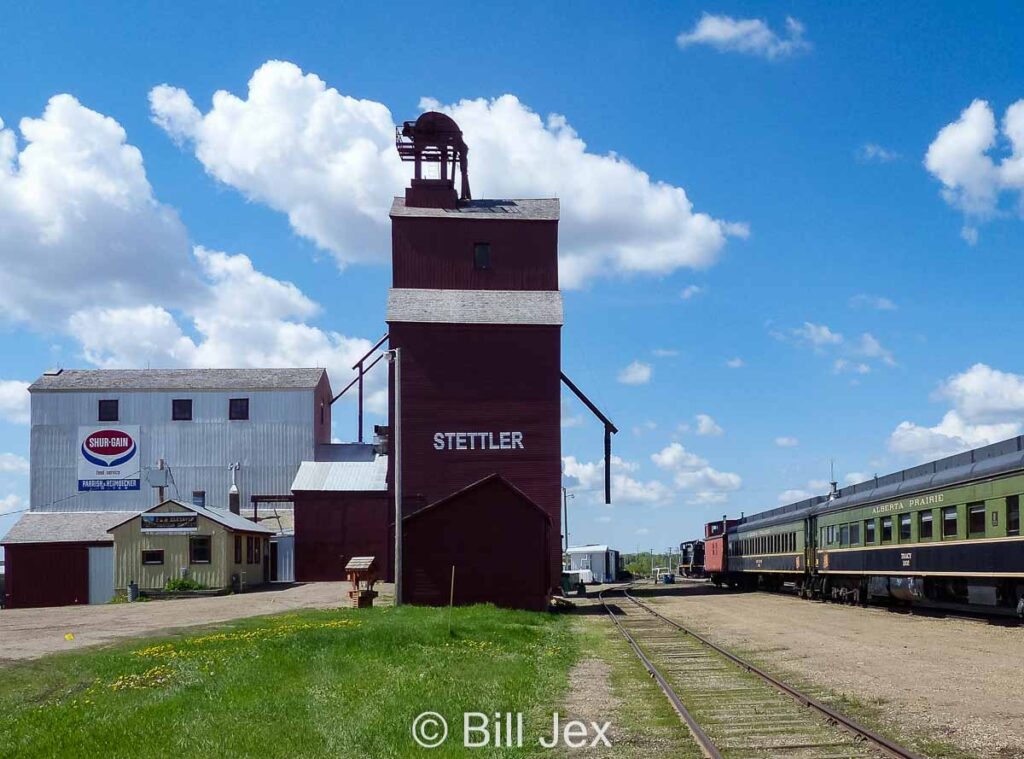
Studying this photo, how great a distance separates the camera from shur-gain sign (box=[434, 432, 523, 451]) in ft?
163

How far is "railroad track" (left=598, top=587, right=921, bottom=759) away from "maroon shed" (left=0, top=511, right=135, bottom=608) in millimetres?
41376

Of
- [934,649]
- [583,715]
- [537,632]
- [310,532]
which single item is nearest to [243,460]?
[310,532]

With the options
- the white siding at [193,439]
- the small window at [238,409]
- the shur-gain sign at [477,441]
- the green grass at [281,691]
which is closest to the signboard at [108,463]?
the white siding at [193,439]

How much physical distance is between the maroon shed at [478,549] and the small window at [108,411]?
3513 centimetres

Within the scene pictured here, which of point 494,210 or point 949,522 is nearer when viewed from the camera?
point 949,522

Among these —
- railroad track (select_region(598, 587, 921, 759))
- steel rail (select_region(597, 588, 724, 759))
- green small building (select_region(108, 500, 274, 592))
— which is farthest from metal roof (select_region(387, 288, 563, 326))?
railroad track (select_region(598, 587, 921, 759))

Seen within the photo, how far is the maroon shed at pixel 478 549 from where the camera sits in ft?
117

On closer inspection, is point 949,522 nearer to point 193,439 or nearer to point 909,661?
point 909,661

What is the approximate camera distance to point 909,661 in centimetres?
1927

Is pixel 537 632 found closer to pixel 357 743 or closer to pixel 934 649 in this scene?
pixel 934 649

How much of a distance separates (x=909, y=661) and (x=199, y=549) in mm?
36349

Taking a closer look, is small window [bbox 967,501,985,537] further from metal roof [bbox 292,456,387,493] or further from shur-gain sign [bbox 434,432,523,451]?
metal roof [bbox 292,456,387,493]

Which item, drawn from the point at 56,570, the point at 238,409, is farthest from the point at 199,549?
the point at 238,409

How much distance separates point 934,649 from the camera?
21453mm
